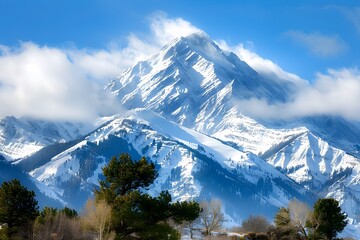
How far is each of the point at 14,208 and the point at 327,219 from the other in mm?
59300

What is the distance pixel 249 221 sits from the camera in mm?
154750

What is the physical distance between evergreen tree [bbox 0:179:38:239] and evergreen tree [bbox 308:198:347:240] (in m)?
54.6

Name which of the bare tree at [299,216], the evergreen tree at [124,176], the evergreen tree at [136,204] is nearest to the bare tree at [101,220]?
the evergreen tree at [136,204]

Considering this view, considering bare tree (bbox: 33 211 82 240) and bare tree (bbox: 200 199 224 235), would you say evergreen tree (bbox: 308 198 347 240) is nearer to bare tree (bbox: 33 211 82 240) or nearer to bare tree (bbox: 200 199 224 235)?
bare tree (bbox: 200 199 224 235)

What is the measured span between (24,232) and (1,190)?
6518 millimetres

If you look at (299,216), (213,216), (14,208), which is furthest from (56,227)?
(213,216)

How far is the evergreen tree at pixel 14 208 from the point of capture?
245 feet

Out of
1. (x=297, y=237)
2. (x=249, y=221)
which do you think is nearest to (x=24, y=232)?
(x=297, y=237)

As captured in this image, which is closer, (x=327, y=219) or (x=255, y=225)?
(x=327, y=219)

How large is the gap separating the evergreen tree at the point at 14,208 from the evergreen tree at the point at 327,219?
54.6 meters

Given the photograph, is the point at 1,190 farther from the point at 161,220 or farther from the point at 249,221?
the point at 249,221

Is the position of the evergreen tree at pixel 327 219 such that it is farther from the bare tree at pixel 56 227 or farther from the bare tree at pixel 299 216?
the bare tree at pixel 56 227

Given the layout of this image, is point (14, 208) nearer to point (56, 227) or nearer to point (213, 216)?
point (56, 227)

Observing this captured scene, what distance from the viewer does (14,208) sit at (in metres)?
75.4
